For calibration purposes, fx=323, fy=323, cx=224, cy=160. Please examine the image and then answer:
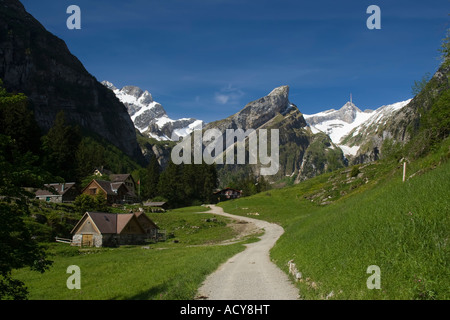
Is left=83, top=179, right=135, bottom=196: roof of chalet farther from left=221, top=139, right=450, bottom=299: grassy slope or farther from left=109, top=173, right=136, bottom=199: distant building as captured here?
left=221, top=139, right=450, bottom=299: grassy slope

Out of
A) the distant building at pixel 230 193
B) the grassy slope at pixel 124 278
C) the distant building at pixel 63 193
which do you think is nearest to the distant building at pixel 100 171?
the distant building at pixel 63 193

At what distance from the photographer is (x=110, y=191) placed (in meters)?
94.4

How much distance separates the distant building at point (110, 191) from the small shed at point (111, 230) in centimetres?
3511

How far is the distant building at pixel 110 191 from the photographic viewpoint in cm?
9119

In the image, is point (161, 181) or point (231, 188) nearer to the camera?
point (161, 181)

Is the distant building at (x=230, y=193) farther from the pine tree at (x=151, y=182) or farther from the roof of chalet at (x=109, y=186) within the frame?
the roof of chalet at (x=109, y=186)

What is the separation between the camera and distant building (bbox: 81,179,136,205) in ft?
299

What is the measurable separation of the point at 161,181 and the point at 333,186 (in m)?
72.3

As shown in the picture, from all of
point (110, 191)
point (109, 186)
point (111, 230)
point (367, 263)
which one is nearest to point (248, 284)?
point (367, 263)

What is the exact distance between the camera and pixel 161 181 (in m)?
127

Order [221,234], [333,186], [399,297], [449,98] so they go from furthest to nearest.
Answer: [333,186] → [221,234] → [449,98] → [399,297]

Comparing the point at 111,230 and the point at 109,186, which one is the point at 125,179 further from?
the point at 111,230

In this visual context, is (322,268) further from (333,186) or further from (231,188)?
(231,188)
